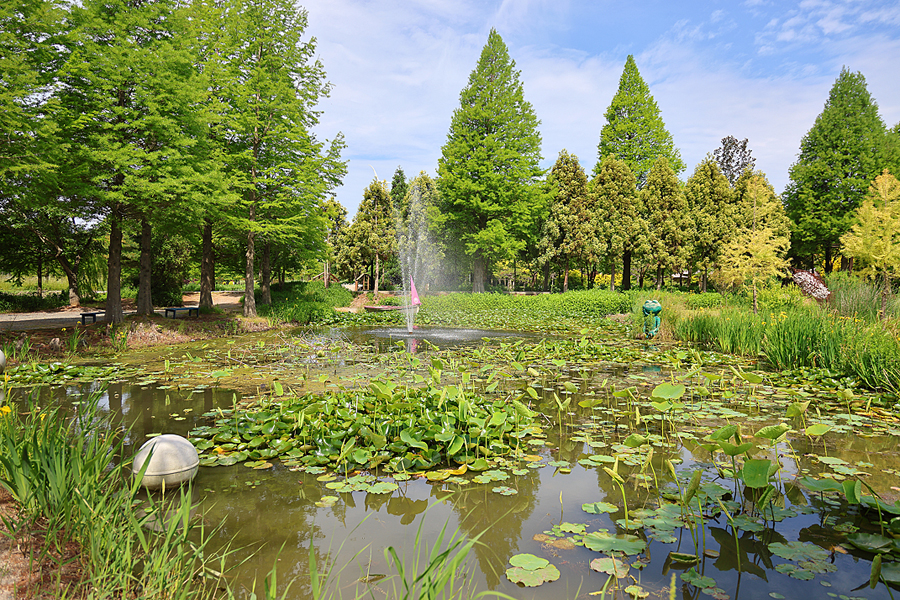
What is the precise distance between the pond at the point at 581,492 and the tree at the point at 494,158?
21377 mm

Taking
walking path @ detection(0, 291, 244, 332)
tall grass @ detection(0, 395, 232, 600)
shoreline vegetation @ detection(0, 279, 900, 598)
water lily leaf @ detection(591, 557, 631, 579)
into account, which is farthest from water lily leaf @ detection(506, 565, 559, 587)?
walking path @ detection(0, 291, 244, 332)

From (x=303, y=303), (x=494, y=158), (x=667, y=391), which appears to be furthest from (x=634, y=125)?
(x=667, y=391)

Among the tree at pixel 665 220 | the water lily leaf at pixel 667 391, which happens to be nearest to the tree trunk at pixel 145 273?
the water lily leaf at pixel 667 391

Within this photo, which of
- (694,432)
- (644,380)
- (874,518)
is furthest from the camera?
(644,380)

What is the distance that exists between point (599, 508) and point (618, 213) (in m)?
26.1

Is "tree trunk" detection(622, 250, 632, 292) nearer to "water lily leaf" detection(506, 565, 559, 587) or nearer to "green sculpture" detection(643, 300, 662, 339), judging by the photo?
"green sculpture" detection(643, 300, 662, 339)

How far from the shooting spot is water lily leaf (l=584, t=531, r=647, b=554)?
2.49 metres

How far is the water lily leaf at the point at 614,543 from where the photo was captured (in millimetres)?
Answer: 2494

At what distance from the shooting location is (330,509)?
3156 mm

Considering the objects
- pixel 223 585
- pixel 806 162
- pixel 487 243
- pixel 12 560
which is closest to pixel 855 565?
pixel 223 585

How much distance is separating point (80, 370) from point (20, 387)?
0.83m

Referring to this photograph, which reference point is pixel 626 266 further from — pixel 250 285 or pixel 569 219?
pixel 250 285

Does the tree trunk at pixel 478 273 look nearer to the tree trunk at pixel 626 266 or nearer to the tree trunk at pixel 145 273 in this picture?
the tree trunk at pixel 626 266

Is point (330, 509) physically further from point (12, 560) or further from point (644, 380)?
→ point (644, 380)
